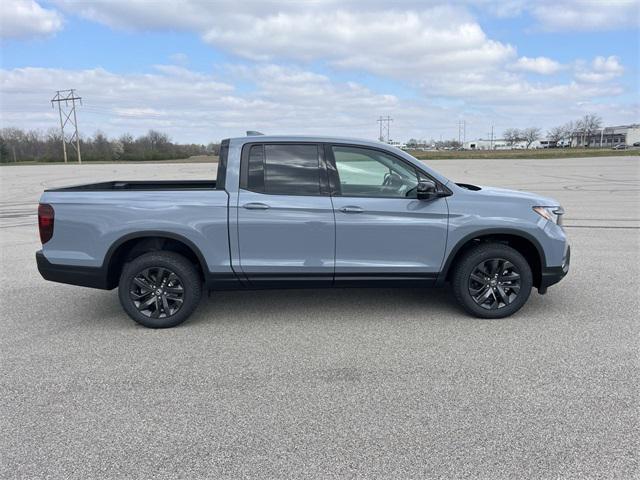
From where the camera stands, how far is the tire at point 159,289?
4.39 meters

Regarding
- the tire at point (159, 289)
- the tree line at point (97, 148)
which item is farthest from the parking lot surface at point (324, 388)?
the tree line at point (97, 148)

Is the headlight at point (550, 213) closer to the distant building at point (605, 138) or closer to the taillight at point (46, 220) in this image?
the taillight at point (46, 220)

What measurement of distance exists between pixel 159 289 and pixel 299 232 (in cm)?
146

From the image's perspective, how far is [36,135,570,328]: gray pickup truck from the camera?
4316 millimetres

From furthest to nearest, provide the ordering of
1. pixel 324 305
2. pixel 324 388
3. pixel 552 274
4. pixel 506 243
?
pixel 324 305 < pixel 506 243 < pixel 552 274 < pixel 324 388

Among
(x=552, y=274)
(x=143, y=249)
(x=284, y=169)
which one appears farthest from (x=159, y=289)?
(x=552, y=274)

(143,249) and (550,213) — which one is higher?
(550,213)

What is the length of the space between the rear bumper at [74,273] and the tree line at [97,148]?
7773 centimetres

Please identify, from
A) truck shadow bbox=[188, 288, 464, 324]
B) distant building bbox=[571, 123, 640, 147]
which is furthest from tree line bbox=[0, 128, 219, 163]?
distant building bbox=[571, 123, 640, 147]

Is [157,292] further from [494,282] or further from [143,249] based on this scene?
[494,282]

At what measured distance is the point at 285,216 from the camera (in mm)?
4328

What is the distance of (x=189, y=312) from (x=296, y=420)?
1956 millimetres

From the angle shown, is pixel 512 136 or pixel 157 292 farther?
pixel 512 136

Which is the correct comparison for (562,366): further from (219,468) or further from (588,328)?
(219,468)
